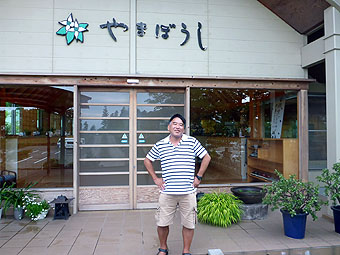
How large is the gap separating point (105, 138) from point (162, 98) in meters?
1.51

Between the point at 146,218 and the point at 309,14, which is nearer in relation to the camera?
the point at 146,218

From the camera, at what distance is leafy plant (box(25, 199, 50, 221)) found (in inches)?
185

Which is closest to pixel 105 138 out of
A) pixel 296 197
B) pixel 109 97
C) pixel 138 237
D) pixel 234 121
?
pixel 109 97

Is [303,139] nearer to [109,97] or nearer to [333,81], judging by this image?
[333,81]

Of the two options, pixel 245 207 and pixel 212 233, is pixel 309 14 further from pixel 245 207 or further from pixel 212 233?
pixel 212 233

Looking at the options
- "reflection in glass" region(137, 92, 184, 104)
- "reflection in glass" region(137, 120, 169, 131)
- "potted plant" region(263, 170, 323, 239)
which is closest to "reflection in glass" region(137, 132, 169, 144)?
"reflection in glass" region(137, 120, 169, 131)

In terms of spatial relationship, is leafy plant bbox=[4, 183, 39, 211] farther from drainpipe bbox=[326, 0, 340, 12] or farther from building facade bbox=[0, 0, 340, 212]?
drainpipe bbox=[326, 0, 340, 12]

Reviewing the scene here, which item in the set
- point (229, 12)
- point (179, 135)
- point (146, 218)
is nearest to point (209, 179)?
point (146, 218)

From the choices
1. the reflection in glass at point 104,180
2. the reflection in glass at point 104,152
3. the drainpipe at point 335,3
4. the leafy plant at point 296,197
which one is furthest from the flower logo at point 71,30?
the drainpipe at point 335,3

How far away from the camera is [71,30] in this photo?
17.1ft

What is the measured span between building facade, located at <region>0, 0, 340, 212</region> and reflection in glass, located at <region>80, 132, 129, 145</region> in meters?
0.02

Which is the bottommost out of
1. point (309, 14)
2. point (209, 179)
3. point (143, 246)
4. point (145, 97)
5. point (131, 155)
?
point (143, 246)

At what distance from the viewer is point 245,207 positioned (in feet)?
15.5

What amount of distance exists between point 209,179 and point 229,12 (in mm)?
3850
